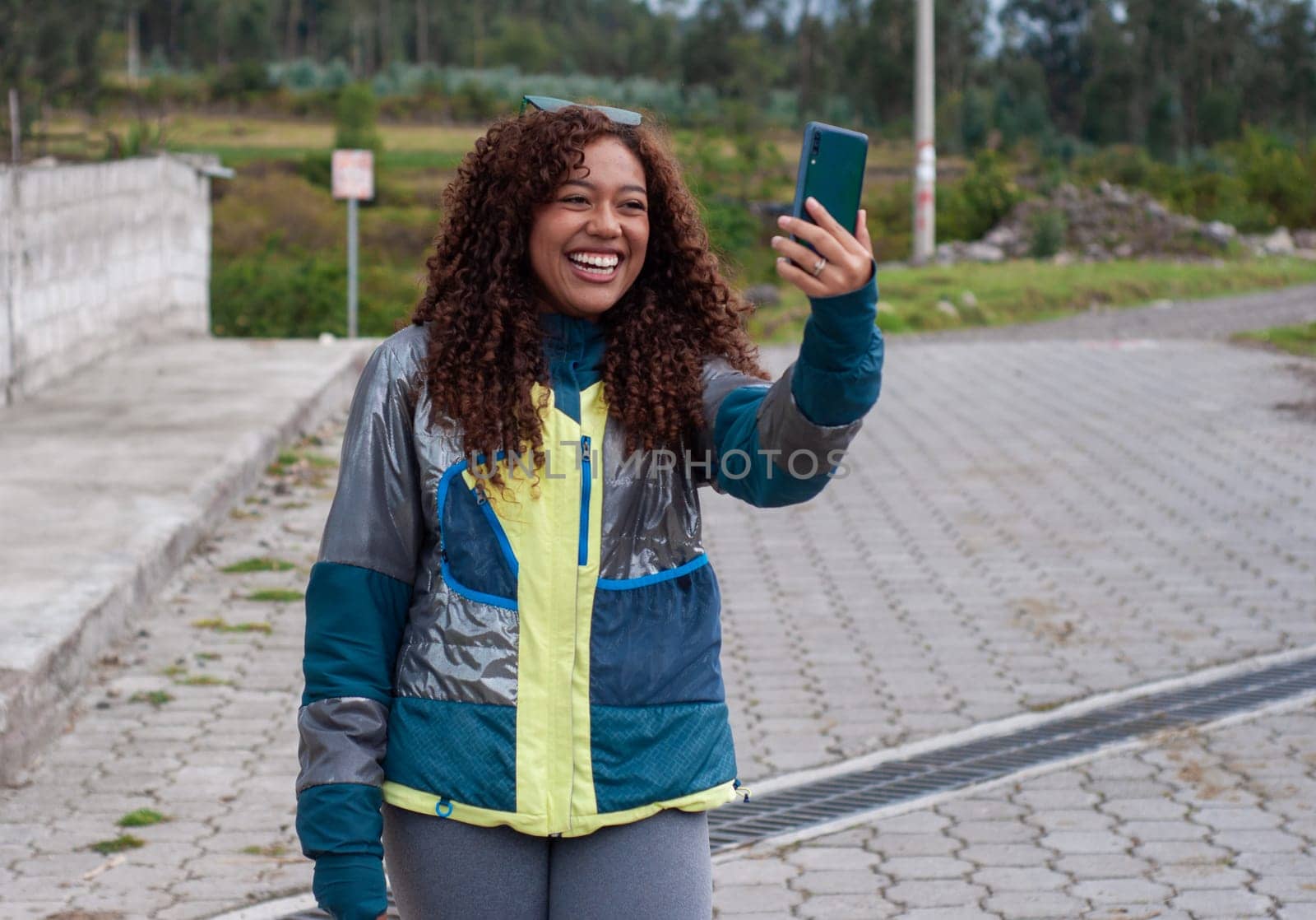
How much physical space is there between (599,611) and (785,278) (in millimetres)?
522

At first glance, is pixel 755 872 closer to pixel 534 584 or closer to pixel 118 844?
pixel 118 844

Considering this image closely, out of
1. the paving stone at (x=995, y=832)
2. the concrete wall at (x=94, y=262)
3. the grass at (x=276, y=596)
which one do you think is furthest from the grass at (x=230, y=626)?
the concrete wall at (x=94, y=262)

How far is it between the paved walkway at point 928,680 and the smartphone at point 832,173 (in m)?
2.55

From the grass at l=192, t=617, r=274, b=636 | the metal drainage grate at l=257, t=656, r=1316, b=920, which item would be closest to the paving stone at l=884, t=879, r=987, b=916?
the metal drainage grate at l=257, t=656, r=1316, b=920

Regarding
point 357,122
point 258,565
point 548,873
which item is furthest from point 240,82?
point 548,873

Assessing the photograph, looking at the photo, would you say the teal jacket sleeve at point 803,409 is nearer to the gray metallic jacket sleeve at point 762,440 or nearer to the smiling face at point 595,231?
the gray metallic jacket sleeve at point 762,440

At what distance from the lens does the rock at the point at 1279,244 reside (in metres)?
33.3

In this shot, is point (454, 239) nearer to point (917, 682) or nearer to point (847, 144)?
point (847, 144)

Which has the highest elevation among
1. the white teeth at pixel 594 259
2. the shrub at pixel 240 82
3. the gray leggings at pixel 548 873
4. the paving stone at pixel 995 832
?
the shrub at pixel 240 82

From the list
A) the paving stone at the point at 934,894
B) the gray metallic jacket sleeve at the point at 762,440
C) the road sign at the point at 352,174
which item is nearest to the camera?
the gray metallic jacket sleeve at the point at 762,440

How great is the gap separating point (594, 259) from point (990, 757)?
349 centimetres

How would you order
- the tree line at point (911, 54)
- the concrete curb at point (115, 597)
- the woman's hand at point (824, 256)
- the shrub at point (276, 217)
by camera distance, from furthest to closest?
the tree line at point (911, 54), the shrub at point (276, 217), the concrete curb at point (115, 597), the woman's hand at point (824, 256)

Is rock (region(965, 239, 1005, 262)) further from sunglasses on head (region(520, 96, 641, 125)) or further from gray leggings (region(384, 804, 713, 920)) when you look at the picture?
gray leggings (region(384, 804, 713, 920))

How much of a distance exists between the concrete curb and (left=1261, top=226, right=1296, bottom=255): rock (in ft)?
84.9
